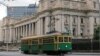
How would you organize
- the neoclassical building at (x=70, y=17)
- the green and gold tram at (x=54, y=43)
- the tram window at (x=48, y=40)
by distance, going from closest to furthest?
the green and gold tram at (x=54, y=43), the tram window at (x=48, y=40), the neoclassical building at (x=70, y=17)

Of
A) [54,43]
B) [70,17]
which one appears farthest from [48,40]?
[70,17]

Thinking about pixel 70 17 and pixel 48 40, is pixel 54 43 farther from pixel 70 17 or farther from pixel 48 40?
pixel 70 17

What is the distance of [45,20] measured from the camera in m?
118

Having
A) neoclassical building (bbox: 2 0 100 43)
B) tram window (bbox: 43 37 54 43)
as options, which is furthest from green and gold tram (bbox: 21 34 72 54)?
neoclassical building (bbox: 2 0 100 43)

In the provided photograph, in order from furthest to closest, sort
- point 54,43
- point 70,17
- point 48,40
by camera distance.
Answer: point 70,17 < point 48,40 < point 54,43

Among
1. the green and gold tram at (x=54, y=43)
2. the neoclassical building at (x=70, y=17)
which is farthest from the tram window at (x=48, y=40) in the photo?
the neoclassical building at (x=70, y=17)

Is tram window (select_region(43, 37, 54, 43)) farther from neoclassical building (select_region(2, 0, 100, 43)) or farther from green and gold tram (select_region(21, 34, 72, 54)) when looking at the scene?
neoclassical building (select_region(2, 0, 100, 43))

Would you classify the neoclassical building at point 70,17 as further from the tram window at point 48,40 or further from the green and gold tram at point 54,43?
the tram window at point 48,40

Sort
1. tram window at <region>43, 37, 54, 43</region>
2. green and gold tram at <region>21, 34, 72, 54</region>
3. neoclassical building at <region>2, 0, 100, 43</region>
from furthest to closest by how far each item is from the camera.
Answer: neoclassical building at <region>2, 0, 100, 43</region>, tram window at <region>43, 37, 54, 43</region>, green and gold tram at <region>21, 34, 72, 54</region>

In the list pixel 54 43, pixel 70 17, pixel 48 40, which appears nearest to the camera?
pixel 54 43

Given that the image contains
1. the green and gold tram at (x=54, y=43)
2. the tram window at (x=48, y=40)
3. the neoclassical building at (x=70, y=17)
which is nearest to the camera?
the green and gold tram at (x=54, y=43)

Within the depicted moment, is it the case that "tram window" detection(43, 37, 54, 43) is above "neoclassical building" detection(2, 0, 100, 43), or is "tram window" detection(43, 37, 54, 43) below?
below

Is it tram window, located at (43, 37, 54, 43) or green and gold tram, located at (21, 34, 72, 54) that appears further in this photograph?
tram window, located at (43, 37, 54, 43)

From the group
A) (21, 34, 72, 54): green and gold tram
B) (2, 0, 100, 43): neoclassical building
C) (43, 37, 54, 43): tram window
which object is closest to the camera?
(21, 34, 72, 54): green and gold tram
